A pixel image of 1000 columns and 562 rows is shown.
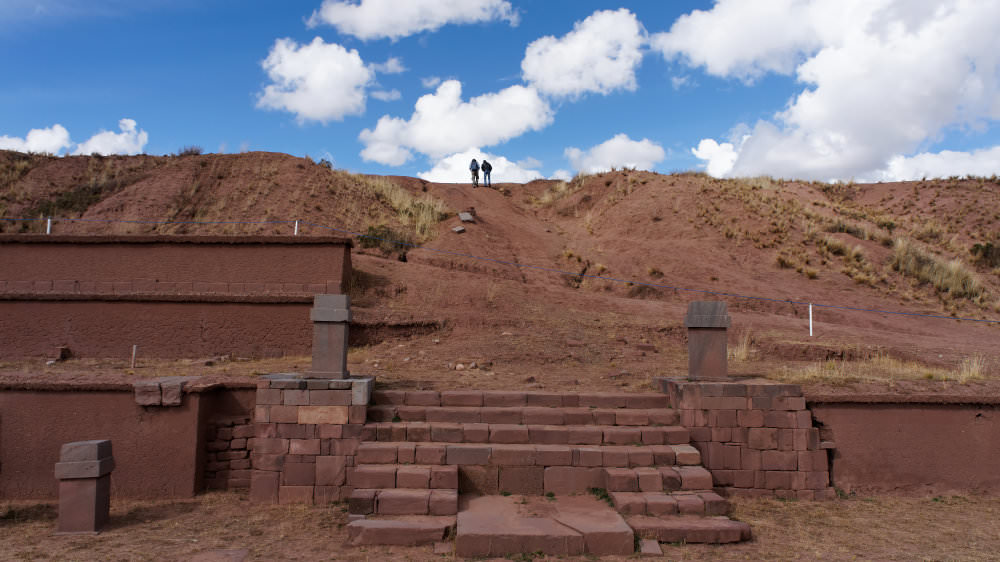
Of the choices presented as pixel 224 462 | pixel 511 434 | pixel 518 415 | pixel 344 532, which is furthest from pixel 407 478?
pixel 224 462

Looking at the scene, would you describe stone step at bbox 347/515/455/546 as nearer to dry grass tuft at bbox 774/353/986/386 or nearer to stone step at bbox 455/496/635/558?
stone step at bbox 455/496/635/558

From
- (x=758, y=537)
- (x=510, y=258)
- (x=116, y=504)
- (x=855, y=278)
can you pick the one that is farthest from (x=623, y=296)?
(x=116, y=504)

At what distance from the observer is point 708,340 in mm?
8766

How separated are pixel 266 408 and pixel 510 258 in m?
13.4

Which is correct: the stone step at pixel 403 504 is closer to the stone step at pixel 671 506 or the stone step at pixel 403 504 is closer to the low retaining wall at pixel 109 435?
the stone step at pixel 671 506

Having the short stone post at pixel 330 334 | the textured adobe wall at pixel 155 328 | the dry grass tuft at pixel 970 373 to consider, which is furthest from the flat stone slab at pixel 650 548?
the textured adobe wall at pixel 155 328

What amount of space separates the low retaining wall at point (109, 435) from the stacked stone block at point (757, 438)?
23.1 feet

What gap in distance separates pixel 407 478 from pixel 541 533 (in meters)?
1.91

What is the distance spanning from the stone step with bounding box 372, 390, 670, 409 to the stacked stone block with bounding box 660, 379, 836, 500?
38.0 inches

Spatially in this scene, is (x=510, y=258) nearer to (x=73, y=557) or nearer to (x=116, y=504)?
(x=116, y=504)

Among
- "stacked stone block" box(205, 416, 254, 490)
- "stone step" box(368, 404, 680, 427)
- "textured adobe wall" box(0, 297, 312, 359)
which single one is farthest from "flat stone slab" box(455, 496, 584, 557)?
"textured adobe wall" box(0, 297, 312, 359)

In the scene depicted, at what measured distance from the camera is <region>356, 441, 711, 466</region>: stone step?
746cm

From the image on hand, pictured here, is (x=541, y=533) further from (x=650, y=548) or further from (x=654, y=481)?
(x=654, y=481)

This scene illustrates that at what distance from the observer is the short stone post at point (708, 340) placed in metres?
8.67
